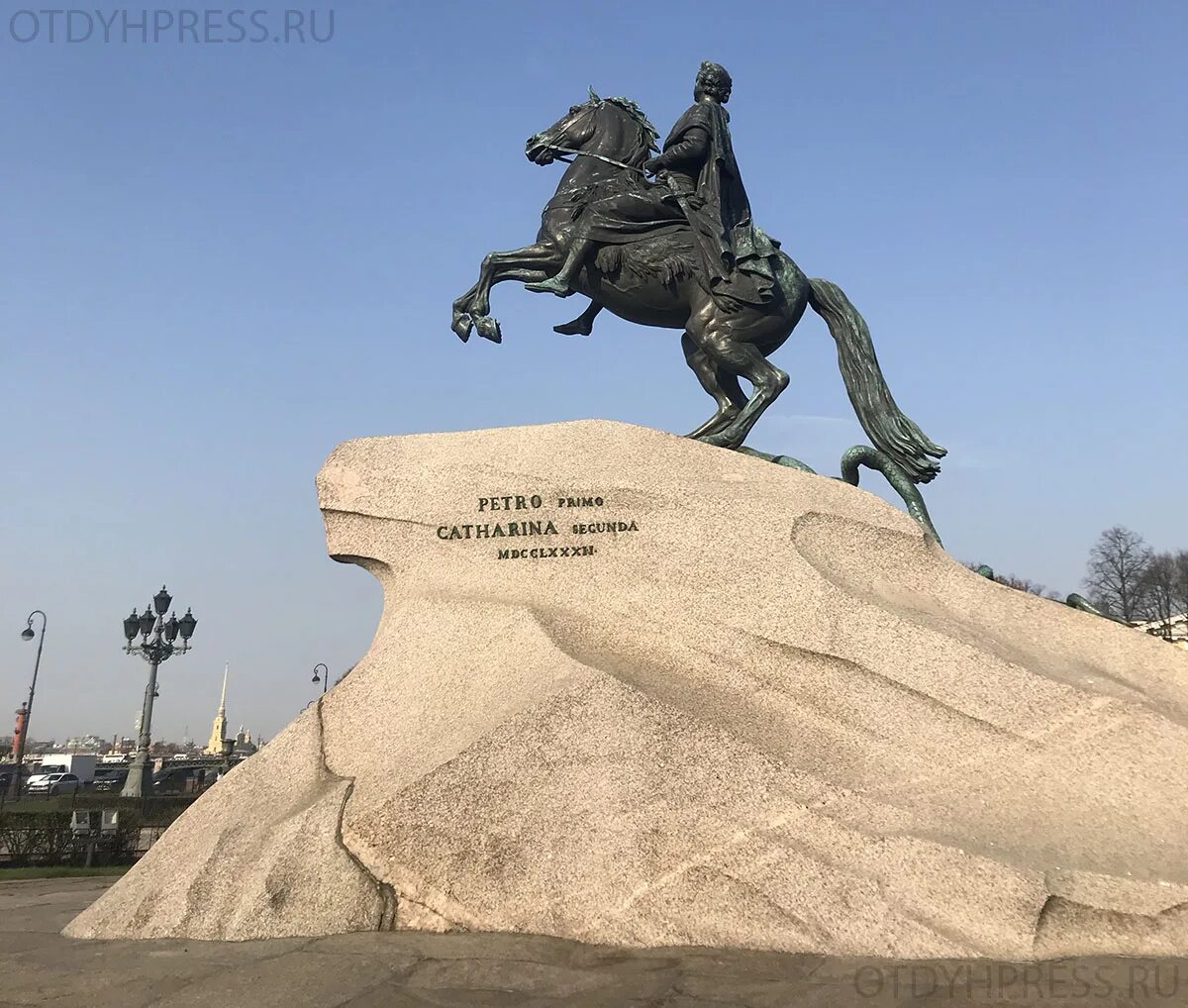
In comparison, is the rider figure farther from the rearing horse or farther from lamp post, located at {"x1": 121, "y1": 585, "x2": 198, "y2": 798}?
lamp post, located at {"x1": 121, "y1": 585, "x2": 198, "y2": 798}

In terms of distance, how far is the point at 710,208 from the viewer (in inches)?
301

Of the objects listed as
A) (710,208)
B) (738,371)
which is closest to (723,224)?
(710,208)

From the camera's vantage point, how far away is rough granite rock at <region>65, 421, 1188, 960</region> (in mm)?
4078

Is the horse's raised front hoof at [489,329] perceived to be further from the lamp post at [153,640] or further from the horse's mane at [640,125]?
the lamp post at [153,640]

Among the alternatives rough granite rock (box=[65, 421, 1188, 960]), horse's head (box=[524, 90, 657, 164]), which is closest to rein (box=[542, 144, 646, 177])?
horse's head (box=[524, 90, 657, 164])

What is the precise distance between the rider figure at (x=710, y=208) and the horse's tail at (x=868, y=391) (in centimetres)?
71

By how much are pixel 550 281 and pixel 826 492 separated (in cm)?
311

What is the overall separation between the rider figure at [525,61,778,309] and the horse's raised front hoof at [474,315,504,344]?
469 millimetres

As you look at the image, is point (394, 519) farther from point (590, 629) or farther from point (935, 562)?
point (935, 562)

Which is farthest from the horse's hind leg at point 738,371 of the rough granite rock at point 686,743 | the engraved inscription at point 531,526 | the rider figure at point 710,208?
the engraved inscription at point 531,526

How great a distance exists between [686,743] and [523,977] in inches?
55.6

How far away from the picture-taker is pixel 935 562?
5.93 metres

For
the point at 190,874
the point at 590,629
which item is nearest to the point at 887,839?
the point at 590,629

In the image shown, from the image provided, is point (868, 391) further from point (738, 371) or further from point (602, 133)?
point (602, 133)
